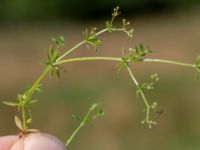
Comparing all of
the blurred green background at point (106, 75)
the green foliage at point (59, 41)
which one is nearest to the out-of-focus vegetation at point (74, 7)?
the blurred green background at point (106, 75)

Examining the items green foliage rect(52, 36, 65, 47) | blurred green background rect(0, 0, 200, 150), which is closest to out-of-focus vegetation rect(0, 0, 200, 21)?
blurred green background rect(0, 0, 200, 150)

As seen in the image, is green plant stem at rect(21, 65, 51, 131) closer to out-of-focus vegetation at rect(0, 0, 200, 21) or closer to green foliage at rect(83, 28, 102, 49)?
green foliage at rect(83, 28, 102, 49)

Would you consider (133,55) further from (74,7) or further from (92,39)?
(74,7)

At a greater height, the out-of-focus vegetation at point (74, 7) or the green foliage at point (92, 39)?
the green foliage at point (92, 39)

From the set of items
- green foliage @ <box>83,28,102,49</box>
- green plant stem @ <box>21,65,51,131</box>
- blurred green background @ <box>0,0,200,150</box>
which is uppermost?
green foliage @ <box>83,28,102,49</box>

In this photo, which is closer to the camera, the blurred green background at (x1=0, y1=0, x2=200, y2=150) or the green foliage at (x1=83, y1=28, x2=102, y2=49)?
the green foliage at (x1=83, y1=28, x2=102, y2=49)

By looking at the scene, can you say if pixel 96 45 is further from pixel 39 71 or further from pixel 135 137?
pixel 39 71

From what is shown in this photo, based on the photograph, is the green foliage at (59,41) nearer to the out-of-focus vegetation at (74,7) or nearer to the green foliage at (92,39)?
the green foliage at (92,39)

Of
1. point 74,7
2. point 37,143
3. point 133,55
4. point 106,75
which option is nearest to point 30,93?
point 37,143
